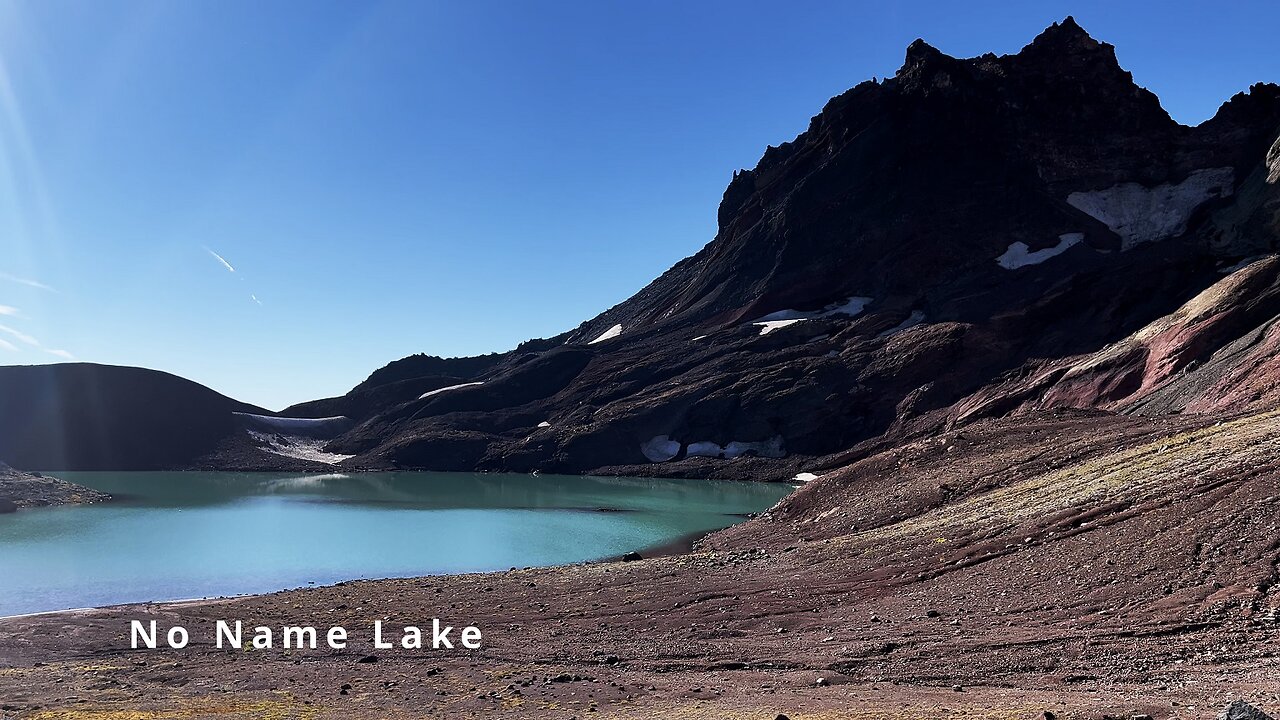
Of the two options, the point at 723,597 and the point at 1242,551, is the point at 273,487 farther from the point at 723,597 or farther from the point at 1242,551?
the point at 1242,551

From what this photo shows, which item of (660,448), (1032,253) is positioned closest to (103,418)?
(660,448)

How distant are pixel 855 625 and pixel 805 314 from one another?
94.9 meters

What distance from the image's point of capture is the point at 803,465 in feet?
271

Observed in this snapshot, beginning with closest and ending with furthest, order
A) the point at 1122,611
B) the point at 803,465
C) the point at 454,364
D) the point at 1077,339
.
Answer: the point at 1122,611, the point at 1077,339, the point at 803,465, the point at 454,364

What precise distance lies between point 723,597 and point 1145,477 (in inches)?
549

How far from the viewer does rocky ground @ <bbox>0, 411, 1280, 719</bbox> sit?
13633 mm

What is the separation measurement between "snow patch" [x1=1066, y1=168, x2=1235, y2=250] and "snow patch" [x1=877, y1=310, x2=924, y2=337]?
27104 millimetres

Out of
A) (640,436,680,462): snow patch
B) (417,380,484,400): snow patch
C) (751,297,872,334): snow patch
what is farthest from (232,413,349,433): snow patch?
(751,297,872,334): snow patch

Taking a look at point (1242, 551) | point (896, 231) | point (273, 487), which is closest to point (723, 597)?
point (1242, 551)

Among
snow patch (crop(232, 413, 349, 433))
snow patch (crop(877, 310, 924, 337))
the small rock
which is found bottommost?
the small rock

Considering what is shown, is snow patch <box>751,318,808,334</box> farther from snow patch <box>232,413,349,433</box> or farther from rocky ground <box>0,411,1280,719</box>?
rocky ground <box>0,411,1280,719</box>

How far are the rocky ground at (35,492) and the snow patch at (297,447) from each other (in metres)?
44.5

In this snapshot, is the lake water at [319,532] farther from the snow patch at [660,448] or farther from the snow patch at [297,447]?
the snow patch at [297,447]

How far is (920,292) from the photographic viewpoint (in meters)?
104
